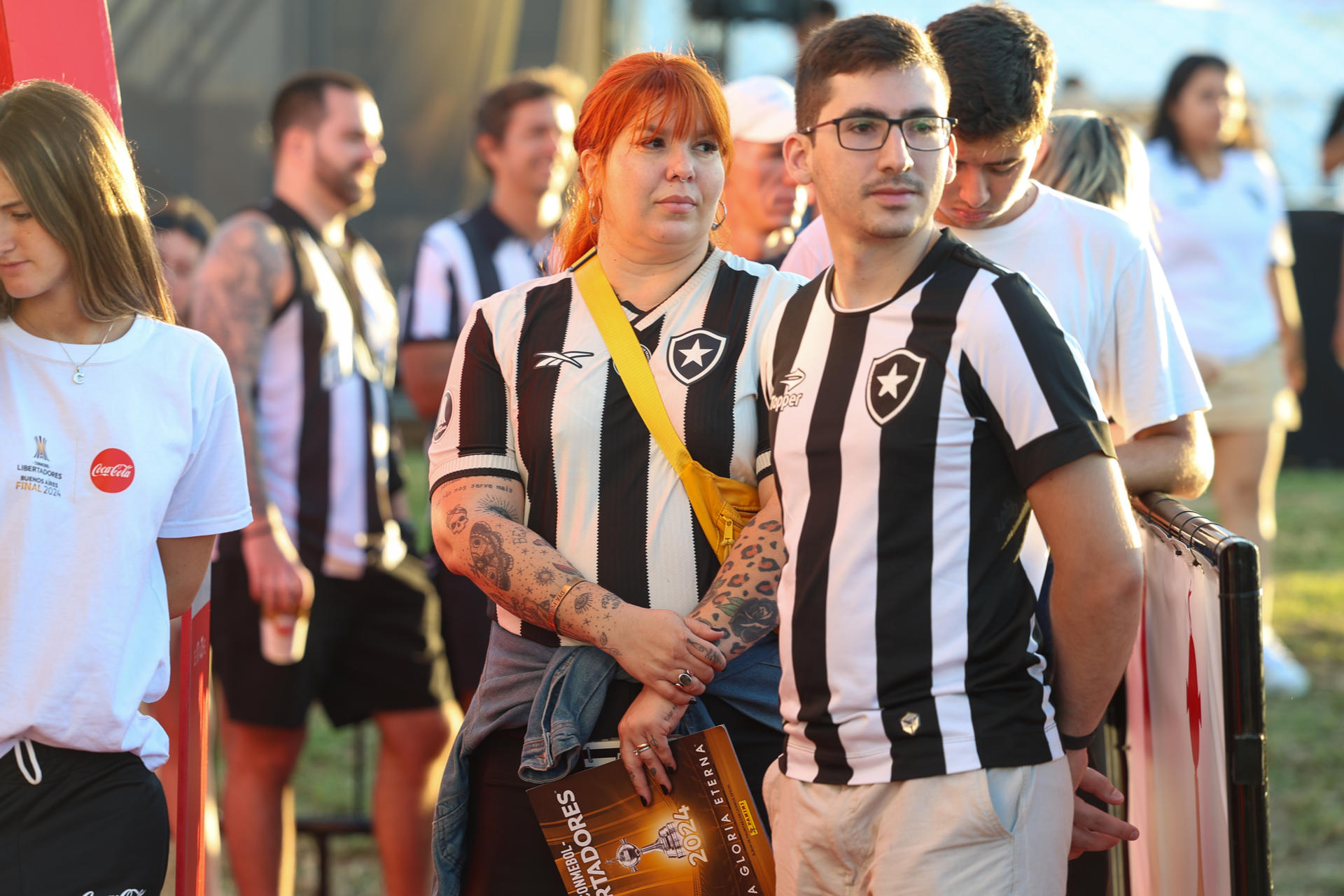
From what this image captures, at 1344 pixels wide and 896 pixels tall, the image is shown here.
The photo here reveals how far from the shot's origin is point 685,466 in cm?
245

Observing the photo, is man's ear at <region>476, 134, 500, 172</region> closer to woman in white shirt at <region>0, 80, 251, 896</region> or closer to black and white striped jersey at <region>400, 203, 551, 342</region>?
black and white striped jersey at <region>400, 203, 551, 342</region>

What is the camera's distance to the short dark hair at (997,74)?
7.93 ft

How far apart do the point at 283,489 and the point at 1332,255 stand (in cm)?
1059

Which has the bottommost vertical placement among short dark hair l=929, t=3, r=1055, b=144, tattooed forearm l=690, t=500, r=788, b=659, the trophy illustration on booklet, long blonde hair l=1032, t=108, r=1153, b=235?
the trophy illustration on booklet

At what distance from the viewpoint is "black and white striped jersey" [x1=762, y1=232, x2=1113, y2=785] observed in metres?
1.96

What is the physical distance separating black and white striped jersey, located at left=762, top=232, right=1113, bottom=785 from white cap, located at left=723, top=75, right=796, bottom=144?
65.6 inches

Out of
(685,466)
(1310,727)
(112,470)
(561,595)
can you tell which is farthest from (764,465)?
(1310,727)

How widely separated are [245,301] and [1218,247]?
421 centimetres

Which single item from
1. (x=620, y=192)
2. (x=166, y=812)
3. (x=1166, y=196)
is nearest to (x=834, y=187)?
(x=620, y=192)

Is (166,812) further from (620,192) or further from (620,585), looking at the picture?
(620,192)

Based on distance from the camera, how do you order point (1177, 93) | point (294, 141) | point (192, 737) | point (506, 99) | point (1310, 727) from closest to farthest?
point (192, 737) < point (294, 141) < point (506, 99) < point (1310, 727) < point (1177, 93)

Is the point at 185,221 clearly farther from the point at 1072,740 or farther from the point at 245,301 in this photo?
the point at 1072,740

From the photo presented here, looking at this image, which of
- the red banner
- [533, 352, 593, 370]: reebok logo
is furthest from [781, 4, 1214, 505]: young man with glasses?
[533, 352, 593, 370]: reebok logo

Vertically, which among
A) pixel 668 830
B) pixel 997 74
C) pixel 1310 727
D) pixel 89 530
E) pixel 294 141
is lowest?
pixel 1310 727
